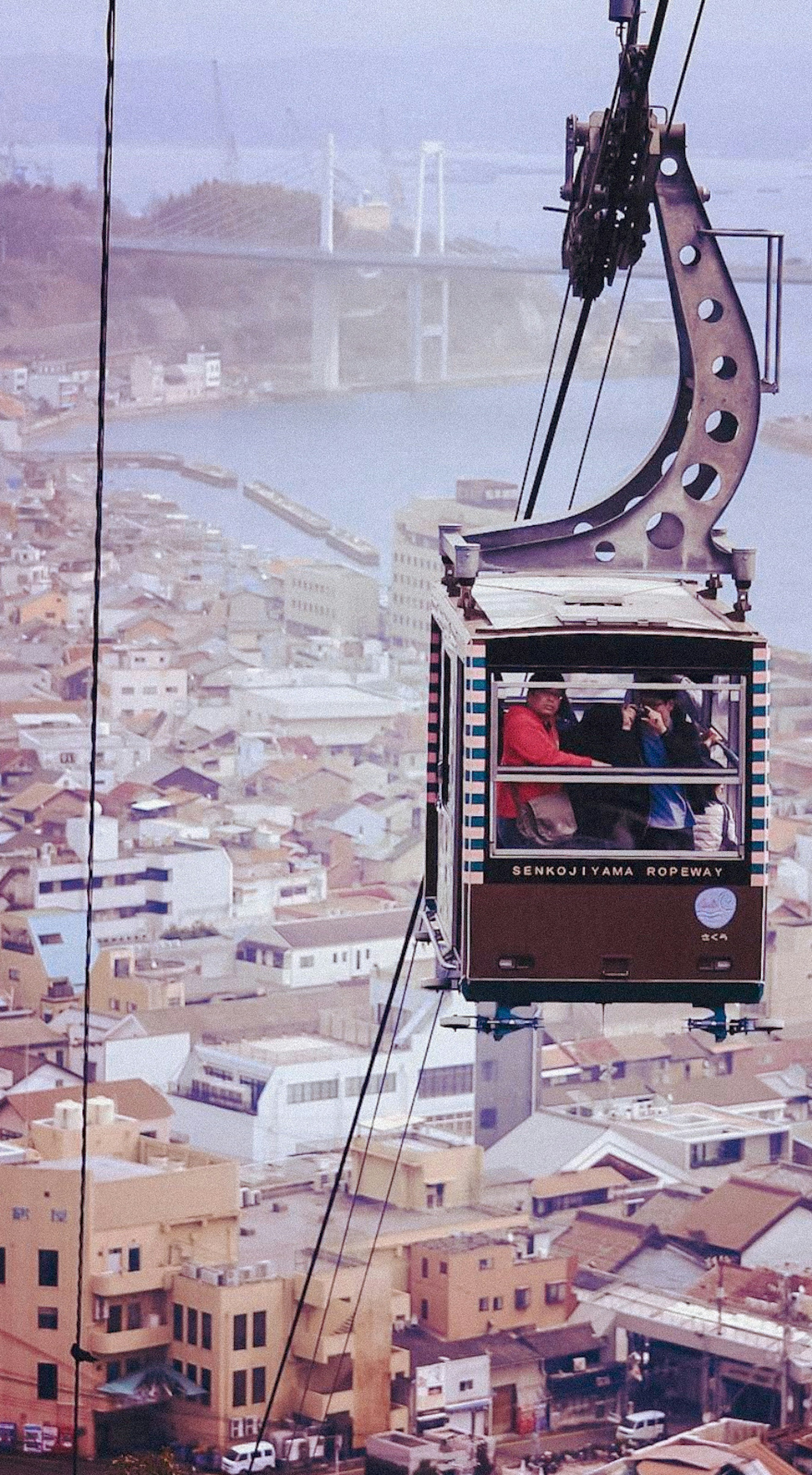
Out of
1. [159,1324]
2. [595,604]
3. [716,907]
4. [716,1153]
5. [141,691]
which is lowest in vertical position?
[716,1153]

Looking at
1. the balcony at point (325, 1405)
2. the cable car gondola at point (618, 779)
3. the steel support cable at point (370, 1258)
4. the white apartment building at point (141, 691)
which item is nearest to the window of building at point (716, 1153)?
the steel support cable at point (370, 1258)

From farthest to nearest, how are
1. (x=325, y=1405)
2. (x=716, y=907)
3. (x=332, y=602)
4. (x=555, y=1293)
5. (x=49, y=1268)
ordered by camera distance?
(x=332, y=602)
(x=555, y=1293)
(x=325, y=1405)
(x=49, y=1268)
(x=716, y=907)

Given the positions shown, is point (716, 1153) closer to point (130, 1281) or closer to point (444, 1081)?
point (444, 1081)

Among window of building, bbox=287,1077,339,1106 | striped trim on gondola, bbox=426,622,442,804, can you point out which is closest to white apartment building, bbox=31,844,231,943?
window of building, bbox=287,1077,339,1106

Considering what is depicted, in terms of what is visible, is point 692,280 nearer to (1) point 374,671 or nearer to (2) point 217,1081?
(2) point 217,1081

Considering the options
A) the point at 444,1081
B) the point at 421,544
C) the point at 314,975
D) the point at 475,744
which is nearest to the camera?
the point at 475,744

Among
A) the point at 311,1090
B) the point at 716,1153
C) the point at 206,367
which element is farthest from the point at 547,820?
the point at 206,367
